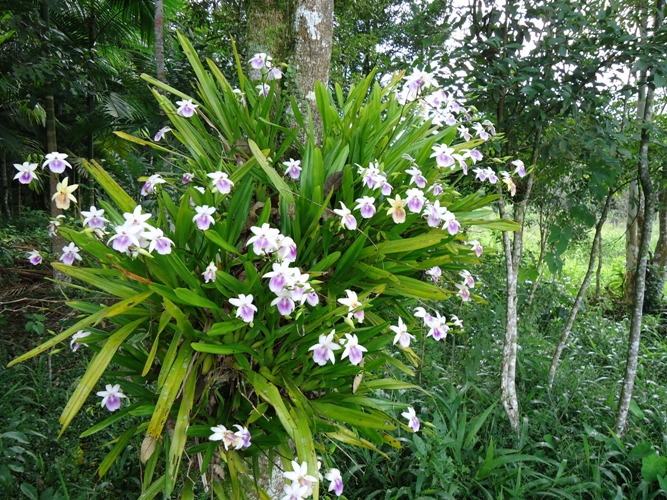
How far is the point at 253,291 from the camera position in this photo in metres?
1.20

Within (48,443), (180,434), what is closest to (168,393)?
(180,434)

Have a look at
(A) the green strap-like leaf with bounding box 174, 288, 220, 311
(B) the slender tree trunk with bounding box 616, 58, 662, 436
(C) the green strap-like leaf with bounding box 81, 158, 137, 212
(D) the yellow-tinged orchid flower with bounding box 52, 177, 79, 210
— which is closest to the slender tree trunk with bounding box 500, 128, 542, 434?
(B) the slender tree trunk with bounding box 616, 58, 662, 436

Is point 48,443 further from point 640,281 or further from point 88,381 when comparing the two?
point 640,281

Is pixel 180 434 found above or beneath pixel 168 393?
beneath

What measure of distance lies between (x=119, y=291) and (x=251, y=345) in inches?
14.3

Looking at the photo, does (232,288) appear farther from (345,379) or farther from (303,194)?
(345,379)

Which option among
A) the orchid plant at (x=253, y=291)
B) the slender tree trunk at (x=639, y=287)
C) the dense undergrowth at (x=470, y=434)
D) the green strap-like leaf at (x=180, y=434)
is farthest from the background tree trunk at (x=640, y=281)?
the green strap-like leaf at (x=180, y=434)

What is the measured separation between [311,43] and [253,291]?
106 cm

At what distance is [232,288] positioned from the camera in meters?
1.17

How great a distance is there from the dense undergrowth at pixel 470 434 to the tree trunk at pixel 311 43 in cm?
119

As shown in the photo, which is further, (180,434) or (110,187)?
(110,187)

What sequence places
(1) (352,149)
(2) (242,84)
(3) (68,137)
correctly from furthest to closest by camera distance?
(3) (68,137) → (2) (242,84) → (1) (352,149)

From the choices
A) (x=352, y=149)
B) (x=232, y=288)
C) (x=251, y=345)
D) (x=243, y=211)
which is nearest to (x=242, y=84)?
(x=352, y=149)

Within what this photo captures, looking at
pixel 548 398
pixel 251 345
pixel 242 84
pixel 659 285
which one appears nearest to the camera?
pixel 251 345
